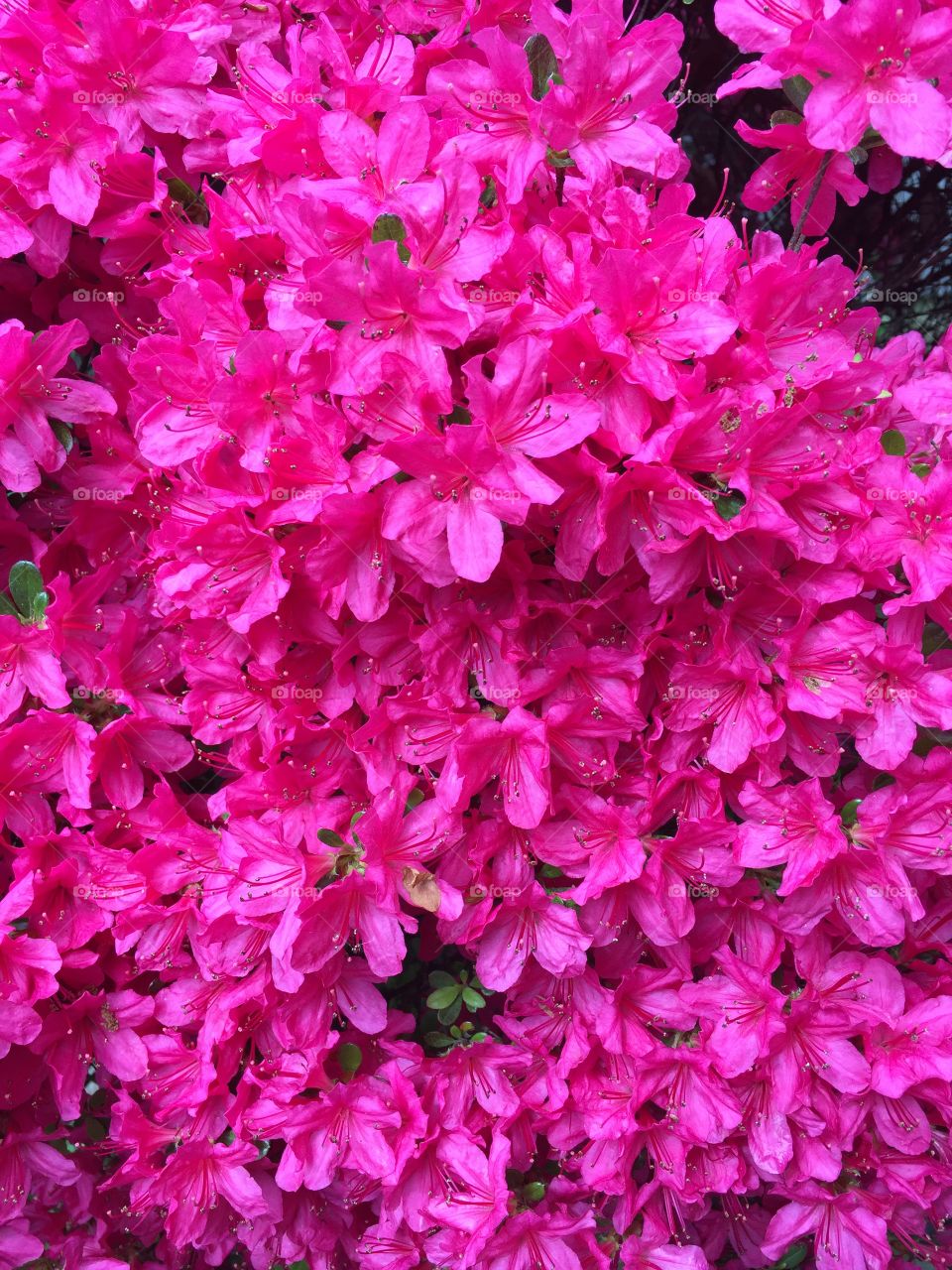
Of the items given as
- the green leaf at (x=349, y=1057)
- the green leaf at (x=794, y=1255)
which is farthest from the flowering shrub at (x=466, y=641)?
the green leaf at (x=794, y=1255)

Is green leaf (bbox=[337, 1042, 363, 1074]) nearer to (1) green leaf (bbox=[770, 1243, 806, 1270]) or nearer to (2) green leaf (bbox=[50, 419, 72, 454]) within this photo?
(1) green leaf (bbox=[770, 1243, 806, 1270])

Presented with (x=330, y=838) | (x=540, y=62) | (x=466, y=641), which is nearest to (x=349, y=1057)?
(x=330, y=838)

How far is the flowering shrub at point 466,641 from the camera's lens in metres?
1.33

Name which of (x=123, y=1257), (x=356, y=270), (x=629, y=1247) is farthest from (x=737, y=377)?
(x=123, y=1257)

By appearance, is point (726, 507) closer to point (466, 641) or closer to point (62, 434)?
point (466, 641)

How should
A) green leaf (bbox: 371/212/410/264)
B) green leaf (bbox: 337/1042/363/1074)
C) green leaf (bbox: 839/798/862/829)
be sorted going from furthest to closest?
green leaf (bbox: 337/1042/363/1074) < green leaf (bbox: 839/798/862/829) < green leaf (bbox: 371/212/410/264)

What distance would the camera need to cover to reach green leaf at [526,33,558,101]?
143cm

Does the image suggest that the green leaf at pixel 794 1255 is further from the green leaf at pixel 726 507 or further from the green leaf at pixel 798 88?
the green leaf at pixel 798 88

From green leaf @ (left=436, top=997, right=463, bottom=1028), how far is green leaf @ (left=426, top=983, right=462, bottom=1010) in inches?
0.7

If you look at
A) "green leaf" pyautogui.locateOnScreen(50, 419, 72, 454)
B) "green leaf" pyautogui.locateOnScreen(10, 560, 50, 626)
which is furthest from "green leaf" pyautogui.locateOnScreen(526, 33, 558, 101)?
"green leaf" pyautogui.locateOnScreen(10, 560, 50, 626)

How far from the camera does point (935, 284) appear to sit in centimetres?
223

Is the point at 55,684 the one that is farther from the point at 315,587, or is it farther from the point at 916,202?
the point at 916,202

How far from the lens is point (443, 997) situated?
5.62 feet

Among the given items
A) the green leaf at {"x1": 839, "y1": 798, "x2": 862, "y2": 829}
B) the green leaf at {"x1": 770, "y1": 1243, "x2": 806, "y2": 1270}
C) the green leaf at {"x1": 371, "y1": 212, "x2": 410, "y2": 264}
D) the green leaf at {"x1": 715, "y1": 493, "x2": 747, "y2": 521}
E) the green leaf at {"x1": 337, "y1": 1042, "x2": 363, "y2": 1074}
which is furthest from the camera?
the green leaf at {"x1": 770, "y1": 1243, "x2": 806, "y2": 1270}
